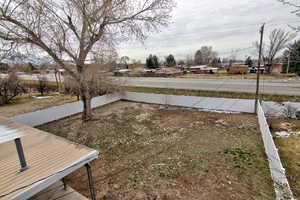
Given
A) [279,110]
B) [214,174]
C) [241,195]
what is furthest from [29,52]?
[279,110]

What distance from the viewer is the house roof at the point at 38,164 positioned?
177 centimetres

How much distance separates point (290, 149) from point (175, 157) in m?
3.48

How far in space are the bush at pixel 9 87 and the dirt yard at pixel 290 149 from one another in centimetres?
1642

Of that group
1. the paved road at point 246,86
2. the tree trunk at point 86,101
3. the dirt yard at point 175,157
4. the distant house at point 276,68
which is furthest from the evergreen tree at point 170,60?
the tree trunk at point 86,101

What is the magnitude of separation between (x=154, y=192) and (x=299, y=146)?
4.78 meters

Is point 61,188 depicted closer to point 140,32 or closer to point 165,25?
point 140,32

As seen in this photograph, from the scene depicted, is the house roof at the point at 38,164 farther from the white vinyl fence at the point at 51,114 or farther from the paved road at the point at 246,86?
the paved road at the point at 246,86

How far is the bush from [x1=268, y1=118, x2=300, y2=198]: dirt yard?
16418 millimetres

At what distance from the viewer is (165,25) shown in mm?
6473

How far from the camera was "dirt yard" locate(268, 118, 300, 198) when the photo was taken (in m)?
3.30

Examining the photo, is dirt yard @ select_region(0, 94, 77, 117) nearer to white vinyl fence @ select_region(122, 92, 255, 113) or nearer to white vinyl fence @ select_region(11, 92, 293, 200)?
white vinyl fence @ select_region(11, 92, 293, 200)

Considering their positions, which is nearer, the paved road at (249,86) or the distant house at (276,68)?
the paved road at (249,86)

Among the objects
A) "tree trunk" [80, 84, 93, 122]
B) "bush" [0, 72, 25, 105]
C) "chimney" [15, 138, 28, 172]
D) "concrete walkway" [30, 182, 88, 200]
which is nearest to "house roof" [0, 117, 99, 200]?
"chimney" [15, 138, 28, 172]

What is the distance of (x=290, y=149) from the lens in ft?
14.7
